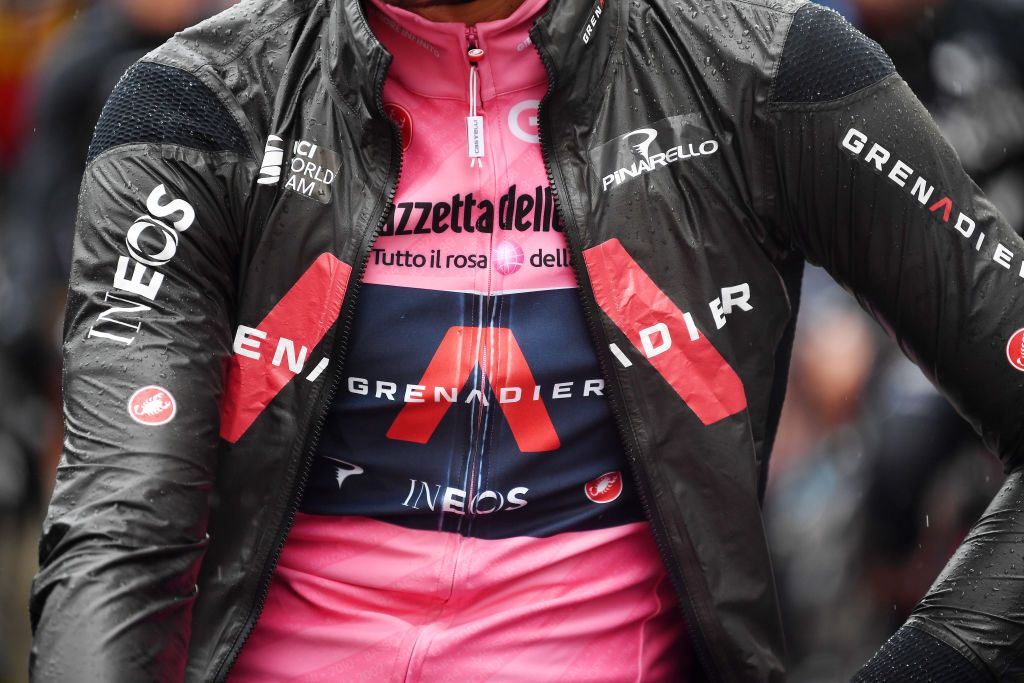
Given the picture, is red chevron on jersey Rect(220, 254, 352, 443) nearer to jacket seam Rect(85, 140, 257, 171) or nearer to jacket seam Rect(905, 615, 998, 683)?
jacket seam Rect(85, 140, 257, 171)

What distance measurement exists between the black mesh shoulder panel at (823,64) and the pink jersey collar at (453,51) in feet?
1.13

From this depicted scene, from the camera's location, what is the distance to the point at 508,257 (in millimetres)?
1855

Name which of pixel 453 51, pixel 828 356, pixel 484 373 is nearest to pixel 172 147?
pixel 453 51

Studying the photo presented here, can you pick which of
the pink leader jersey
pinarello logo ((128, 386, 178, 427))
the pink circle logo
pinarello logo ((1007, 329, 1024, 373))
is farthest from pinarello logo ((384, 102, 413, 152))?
pinarello logo ((1007, 329, 1024, 373))

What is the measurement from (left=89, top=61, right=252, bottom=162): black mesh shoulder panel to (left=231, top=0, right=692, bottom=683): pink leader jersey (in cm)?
24

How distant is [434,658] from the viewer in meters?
1.85

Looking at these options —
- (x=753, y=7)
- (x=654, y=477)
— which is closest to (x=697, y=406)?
(x=654, y=477)

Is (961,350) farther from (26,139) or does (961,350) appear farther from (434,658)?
(26,139)

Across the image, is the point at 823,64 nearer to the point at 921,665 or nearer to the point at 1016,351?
the point at 1016,351

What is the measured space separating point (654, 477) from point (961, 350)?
1.48 feet

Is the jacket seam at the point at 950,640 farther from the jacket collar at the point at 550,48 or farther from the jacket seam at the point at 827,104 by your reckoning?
the jacket collar at the point at 550,48

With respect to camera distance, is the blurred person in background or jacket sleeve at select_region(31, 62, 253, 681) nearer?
jacket sleeve at select_region(31, 62, 253, 681)

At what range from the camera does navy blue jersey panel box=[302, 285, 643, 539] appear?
184 centimetres

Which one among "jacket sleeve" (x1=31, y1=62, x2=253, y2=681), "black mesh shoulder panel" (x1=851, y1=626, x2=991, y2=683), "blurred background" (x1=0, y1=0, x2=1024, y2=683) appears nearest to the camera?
"jacket sleeve" (x1=31, y1=62, x2=253, y2=681)
